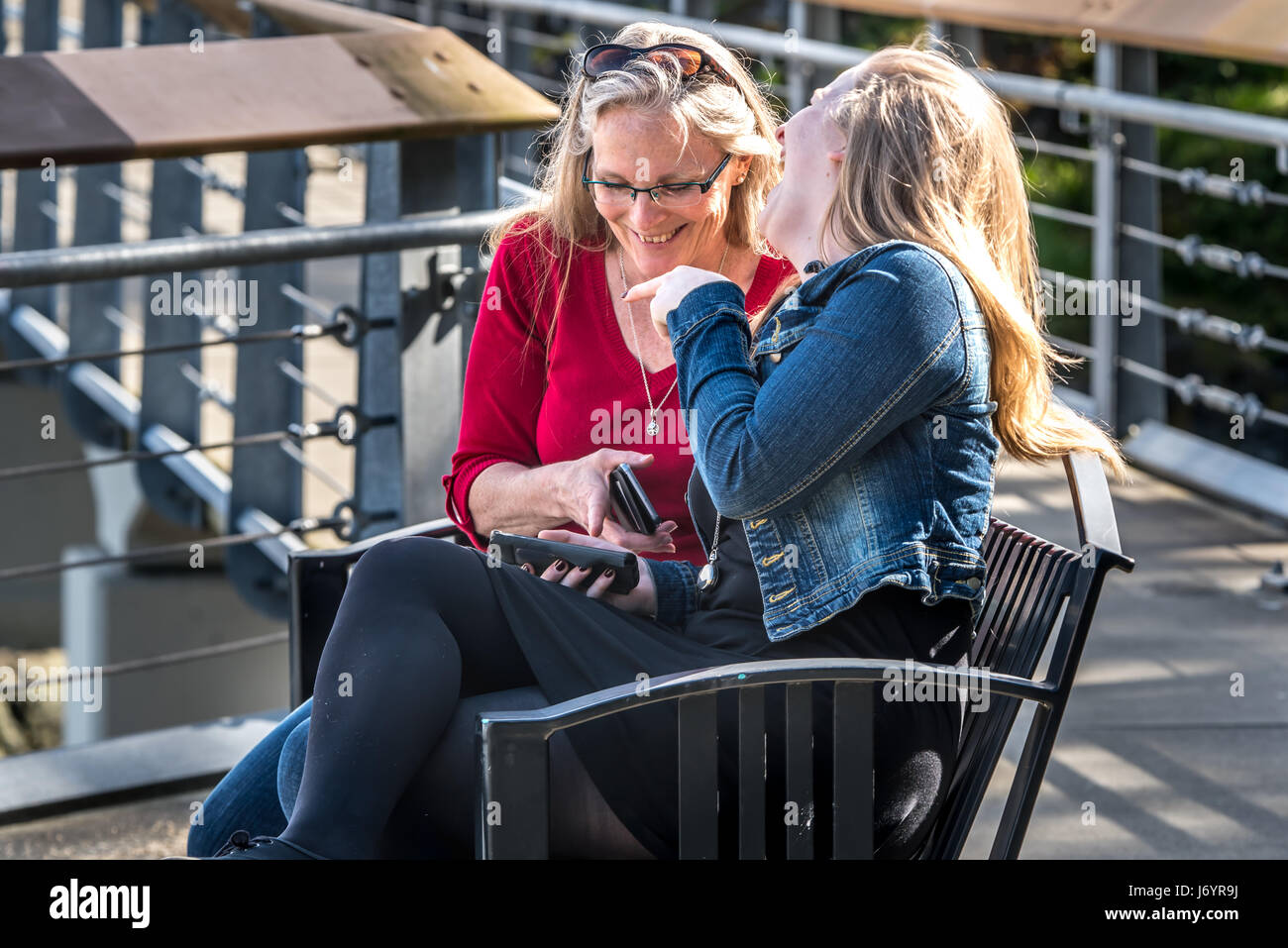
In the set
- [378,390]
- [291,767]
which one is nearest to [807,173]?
[291,767]

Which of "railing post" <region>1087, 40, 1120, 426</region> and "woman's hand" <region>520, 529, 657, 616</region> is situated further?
"railing post" <region>1087, 40, 1120, 426</region>

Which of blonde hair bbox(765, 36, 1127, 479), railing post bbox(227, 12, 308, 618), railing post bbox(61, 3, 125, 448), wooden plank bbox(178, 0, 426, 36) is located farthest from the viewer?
railing post bbox(61, 3, 125, 448)

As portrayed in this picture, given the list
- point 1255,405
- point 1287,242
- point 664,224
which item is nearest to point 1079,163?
point 1287,242

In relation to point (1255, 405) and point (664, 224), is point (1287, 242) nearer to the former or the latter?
point (1255, 405)

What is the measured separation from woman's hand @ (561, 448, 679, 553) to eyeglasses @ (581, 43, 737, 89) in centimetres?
50

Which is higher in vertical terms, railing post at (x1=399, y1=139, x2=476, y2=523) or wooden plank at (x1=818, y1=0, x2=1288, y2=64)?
wooden plank at (x1=818, y1=0, x2=1288, y2=64)

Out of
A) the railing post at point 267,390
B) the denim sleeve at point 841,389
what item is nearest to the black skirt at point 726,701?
the denim sleeve at point 841,389

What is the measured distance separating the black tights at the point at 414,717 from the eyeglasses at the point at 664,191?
61 cm

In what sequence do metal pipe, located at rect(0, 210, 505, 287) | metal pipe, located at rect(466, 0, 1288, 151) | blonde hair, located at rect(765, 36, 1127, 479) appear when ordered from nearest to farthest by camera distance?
blonde hair, located at rect(765, 36, 1127, 479), metal pipe, located at rect(0, 210, 505, 287), metal pipe, located at rect(466, 0, 1288, 151)

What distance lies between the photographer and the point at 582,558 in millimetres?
1789

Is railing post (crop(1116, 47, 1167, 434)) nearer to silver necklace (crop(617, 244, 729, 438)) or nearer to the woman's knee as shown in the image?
silver necklace (crop(617, 244, 729, 438))

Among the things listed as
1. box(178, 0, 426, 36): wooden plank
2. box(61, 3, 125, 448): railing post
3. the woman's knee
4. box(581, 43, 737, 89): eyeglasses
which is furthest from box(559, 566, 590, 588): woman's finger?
box(61, 3, 125, 448): railing post

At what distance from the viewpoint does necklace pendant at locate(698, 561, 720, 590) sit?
5.74 ft

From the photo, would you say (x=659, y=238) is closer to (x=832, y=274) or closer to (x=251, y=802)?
(x=832, y=274)
